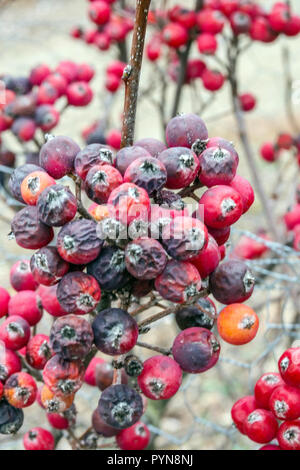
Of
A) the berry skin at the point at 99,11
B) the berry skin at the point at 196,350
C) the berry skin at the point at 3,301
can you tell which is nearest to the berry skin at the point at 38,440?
the berry skin at the point at 3,301

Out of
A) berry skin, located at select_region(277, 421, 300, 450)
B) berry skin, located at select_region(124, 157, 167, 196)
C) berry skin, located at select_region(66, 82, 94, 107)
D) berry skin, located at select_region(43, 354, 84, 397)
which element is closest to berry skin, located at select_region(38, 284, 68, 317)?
berry skin, located at select_region(43, 354, 84, 397)

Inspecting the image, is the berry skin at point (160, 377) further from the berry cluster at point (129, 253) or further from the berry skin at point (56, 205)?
the berry skin at point (56, 205)

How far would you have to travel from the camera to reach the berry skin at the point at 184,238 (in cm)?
58

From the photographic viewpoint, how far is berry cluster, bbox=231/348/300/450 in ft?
2.30

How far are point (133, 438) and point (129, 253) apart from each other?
1.36 ft

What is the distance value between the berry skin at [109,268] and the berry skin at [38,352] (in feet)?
0.61

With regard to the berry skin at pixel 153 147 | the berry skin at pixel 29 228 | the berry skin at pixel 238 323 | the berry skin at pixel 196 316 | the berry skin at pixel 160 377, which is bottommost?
the berry skin at pixel 160 377

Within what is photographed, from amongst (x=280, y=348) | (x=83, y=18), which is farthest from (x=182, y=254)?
(x=83, y=18)

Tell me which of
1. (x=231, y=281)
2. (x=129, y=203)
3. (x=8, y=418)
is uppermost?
(x=129, y=203)

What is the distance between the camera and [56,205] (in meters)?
0.60

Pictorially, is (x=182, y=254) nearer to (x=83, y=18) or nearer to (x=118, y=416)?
(x=118, y=416)

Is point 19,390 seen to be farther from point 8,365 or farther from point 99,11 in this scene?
point 99,11

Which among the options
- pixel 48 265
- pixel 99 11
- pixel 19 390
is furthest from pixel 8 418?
pixel 99 11
